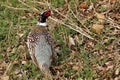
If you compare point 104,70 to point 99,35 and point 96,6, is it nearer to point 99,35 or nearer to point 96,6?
point 99,35

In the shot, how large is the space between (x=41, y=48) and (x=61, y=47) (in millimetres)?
641

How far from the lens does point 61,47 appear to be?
6.92 meters

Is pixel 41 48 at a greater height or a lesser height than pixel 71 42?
greater

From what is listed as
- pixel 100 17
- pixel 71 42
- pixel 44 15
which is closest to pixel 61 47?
pixel 71 42

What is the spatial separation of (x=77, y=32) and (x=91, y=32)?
21cm

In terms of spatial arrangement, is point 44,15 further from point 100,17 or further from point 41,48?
point 100,17

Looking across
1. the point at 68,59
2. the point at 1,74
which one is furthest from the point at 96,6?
the point at 1,74

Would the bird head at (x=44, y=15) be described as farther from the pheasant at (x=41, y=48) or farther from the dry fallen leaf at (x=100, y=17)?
the dry fallen leaf at (x=100, y=17)

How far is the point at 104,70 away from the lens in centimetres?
642

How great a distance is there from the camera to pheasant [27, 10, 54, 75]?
6.29 metres

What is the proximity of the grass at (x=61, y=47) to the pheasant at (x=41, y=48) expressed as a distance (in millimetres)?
229

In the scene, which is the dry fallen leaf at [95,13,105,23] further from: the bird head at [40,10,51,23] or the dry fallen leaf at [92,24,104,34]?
the bird head at [40,10,51,23]

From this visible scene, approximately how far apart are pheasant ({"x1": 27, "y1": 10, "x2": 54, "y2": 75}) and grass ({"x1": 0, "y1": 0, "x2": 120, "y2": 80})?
23cm

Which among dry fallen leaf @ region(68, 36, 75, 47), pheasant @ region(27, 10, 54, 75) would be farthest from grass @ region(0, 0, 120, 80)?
pheasant @ region(27, 10, 54, 75)
